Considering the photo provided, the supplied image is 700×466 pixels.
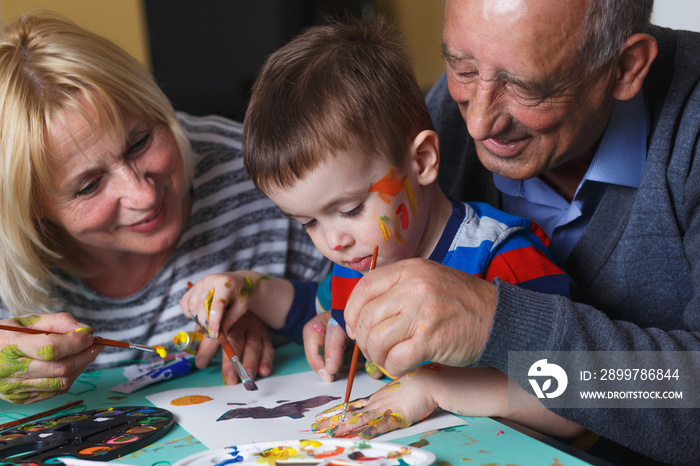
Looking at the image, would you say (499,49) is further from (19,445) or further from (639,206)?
(19,445)

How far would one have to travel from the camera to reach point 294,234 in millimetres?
1728

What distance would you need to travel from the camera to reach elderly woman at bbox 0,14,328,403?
1292mm

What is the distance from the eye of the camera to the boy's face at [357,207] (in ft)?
3.51

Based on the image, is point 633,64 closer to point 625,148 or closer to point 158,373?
point 625,148

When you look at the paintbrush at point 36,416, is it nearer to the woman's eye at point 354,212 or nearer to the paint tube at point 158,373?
the paint tube at point 158,373

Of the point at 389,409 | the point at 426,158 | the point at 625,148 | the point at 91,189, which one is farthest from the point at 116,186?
the point at 625,148

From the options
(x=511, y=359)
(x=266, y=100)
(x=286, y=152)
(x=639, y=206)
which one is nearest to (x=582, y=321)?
(x=511, y=359)

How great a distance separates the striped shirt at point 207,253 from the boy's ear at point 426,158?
0.61 metres

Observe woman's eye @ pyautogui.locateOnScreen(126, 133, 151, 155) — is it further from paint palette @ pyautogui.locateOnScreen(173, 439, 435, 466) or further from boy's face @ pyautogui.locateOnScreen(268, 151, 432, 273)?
paint palette @ pyautogui.locateOnScreen(173, 439, 435, 466)

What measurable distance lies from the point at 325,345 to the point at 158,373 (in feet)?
1.08

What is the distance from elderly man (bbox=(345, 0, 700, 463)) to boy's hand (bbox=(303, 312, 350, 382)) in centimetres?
23

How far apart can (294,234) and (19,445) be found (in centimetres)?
91

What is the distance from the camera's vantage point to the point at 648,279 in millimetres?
1221

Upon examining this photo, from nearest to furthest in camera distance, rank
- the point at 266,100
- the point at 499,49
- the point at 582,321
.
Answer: the point at 582,321 < the point at 499,49 < the point at 266,100
